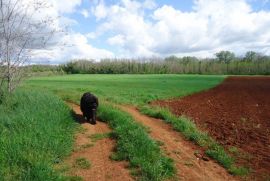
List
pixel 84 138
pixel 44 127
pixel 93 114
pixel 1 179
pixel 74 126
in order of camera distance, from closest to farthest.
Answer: pixel 1 179 < pixel 44 127 < pixel 84 138 < pixel 74 126 < pixel 93 114

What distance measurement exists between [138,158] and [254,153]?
11.9 ft

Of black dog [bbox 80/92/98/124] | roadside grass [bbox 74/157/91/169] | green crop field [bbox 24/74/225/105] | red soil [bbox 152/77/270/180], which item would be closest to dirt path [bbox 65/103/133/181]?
roadside grass [bbox 74/157/91/169]

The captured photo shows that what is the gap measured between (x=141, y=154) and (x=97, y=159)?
1075mm

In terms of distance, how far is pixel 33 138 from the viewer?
8.45 m

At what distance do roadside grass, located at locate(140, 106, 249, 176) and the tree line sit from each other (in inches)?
3466

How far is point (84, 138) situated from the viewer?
33.9 feet

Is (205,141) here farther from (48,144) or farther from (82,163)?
(48,144)

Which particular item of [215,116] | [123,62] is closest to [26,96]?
[215,116]

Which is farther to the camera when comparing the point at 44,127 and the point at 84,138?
the point at 84,138

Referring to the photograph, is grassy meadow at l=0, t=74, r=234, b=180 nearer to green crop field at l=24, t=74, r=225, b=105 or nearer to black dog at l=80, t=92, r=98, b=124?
black dog at l=80, t=92, r=98, b=124

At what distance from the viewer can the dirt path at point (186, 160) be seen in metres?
7.82

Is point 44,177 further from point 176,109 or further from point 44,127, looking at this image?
point 176,109

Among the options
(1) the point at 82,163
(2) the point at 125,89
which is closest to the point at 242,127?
(1) the point at 82,163

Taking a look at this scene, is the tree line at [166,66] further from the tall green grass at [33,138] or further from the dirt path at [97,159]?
the dirt path at [97,159]
